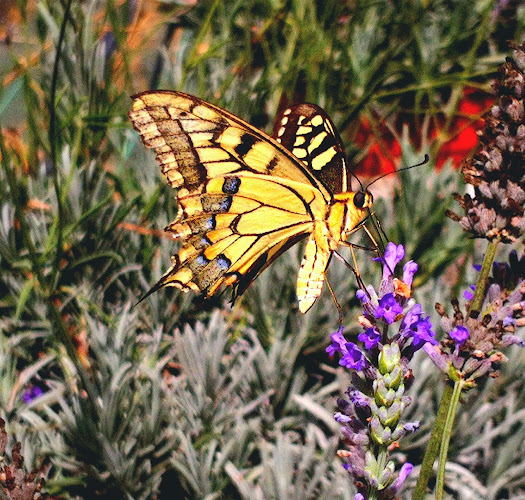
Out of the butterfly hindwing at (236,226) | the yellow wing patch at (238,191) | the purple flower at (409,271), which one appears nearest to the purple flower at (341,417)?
the purple flower at (409,271)

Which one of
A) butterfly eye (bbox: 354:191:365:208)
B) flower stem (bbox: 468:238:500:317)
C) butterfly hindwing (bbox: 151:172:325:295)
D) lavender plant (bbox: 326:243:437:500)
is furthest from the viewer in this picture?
butterfly hindwing (bbox: 151:172:325:295)

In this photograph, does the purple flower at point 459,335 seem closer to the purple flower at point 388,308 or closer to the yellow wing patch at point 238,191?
the purple flower at point 388,308

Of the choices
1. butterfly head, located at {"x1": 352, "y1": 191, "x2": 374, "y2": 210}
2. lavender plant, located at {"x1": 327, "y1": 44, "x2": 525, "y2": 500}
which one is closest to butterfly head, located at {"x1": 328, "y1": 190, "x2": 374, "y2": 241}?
butterfly head, located at {"x1": 352, "y1": 191, "x2": 374, "y2": 210}

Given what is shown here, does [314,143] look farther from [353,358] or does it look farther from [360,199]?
[353,358]

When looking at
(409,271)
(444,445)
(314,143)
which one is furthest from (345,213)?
(444,445)

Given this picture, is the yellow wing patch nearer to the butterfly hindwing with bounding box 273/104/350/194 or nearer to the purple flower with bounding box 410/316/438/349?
the butterfly hindwing with bounding box 273/104/350/194

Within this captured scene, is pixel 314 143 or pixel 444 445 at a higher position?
pixel 314 143
